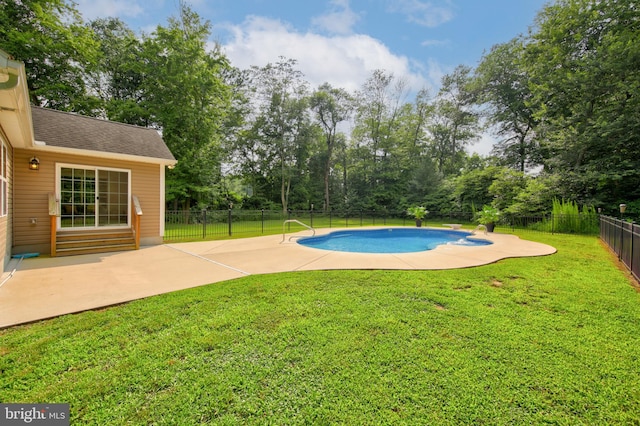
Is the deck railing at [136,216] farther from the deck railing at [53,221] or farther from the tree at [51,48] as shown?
the tree at [51,48]

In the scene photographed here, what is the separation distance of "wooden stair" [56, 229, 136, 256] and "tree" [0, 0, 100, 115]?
496 inches

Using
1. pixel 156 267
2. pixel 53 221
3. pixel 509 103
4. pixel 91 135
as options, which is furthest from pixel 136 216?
pixel 509 103

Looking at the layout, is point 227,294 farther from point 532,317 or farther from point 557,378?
point 532,317

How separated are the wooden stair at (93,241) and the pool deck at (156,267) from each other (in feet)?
1.32

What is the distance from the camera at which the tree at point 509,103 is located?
20.0m

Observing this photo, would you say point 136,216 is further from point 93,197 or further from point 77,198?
point 77,198

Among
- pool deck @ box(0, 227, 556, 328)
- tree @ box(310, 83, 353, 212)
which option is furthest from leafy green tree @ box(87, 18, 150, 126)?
pool deck @ box(0, 227, 556, 328)

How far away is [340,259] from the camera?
578 centimetres

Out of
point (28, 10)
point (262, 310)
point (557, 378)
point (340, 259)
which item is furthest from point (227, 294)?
point (28, 10)

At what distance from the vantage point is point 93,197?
723 cm

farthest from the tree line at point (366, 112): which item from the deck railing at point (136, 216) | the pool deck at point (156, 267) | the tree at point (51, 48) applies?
the pool deck at point (156, 267)

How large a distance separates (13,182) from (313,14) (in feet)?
36.3

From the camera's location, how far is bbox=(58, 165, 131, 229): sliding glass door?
6898mm

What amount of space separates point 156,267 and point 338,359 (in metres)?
4.45
